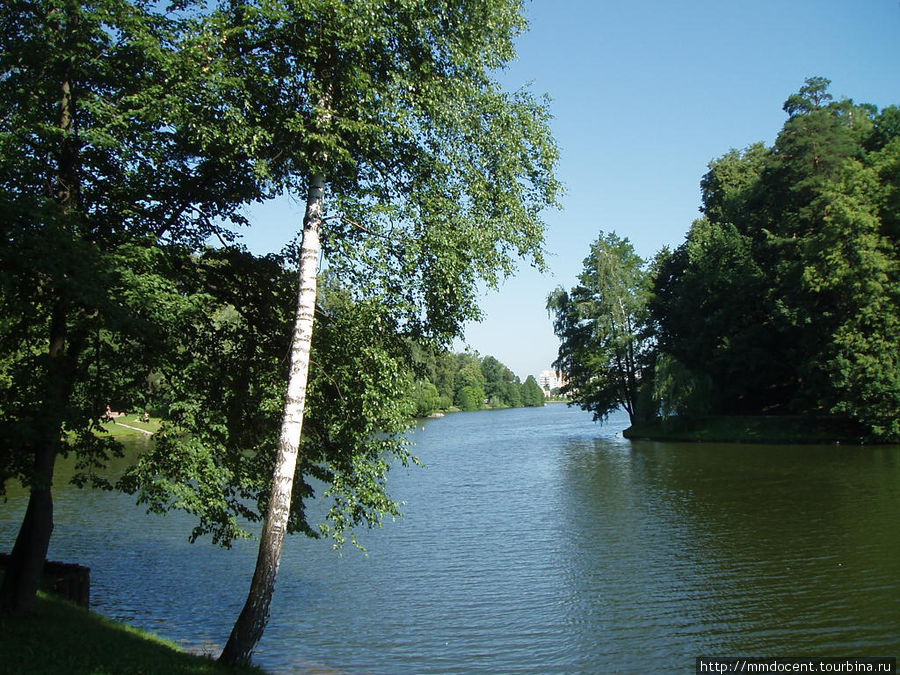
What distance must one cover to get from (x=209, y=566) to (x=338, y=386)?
31.4 feet

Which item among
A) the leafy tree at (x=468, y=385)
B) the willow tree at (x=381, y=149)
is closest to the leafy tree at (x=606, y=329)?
the willow tree at (x=381, y=149)

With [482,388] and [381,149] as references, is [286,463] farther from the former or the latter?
[482,388]

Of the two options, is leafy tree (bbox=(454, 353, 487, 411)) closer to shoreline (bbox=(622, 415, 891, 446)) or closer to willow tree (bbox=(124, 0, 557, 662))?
shoreline (bbox=(622, 415, 891, 446))

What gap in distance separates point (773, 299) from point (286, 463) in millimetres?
39803

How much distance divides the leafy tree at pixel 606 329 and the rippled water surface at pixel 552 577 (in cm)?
2516

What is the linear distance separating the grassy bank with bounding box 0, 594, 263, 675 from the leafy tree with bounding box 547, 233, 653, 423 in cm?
4419

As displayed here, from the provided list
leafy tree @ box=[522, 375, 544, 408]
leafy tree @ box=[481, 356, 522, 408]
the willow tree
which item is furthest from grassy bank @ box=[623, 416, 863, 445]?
leafy tree @ box=[522, 375, 544, 408]

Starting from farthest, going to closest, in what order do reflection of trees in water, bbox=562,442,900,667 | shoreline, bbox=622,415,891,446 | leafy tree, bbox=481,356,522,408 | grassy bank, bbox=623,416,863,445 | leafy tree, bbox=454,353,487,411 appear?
leafy tree, bbox=481,356,522,408
leafy tree, bbox=454,353,487,411
grassy bank, bbox=623,416,863,445
shoreline, bbox=622,415,891,446
reflection of trees in water, bbox=562,442,900,667

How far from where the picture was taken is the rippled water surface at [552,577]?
36.7 ft

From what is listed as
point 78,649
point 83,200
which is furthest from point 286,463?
point 83,200

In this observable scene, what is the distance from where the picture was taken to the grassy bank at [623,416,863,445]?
3741cm

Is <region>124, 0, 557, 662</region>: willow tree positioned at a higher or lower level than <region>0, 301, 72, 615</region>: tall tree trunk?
higher

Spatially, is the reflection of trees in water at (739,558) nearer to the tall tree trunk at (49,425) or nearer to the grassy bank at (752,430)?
the tall tree trunk at (49,425)

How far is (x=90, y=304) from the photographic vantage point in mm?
7758
